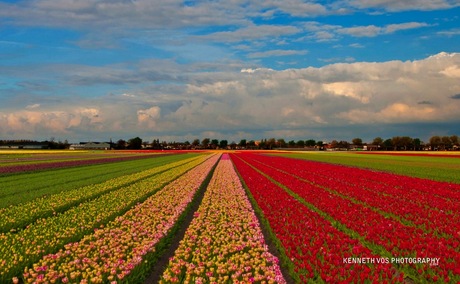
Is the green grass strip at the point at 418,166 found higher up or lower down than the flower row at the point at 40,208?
higher up

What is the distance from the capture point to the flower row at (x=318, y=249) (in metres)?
9.32

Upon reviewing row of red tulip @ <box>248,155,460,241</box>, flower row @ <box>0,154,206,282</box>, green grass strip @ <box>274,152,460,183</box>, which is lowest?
flower row @ <box>0,154,206,282</box>

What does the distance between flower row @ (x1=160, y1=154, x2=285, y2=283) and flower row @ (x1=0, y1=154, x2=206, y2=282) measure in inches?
157

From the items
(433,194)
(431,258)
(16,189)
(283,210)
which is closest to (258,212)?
(283,210)

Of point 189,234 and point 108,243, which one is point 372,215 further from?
point 108,243

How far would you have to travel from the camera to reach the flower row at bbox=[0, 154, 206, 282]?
10828 mm

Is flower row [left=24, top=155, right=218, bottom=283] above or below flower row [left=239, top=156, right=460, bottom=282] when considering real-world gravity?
below

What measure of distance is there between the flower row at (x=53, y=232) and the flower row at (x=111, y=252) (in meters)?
0.49

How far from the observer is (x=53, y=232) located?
45.8 feet

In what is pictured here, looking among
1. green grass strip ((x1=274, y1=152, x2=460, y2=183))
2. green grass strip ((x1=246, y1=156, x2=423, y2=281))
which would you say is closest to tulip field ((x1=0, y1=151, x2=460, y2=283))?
green grass strip ((x1=246, y1=156, x2=423, y2=281))

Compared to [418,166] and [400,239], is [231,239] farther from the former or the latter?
[418,166]

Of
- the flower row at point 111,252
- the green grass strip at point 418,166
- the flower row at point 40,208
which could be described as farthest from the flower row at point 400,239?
the green grass strip at point 418,166

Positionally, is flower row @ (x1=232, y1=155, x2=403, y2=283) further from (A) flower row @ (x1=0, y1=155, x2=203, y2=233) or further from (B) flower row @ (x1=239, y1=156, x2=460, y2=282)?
(A) flower row @ (x1=0, y1=155, x2=203, y2=233)

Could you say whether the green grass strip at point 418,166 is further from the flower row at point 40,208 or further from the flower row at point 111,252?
the flower row at point 40,208
